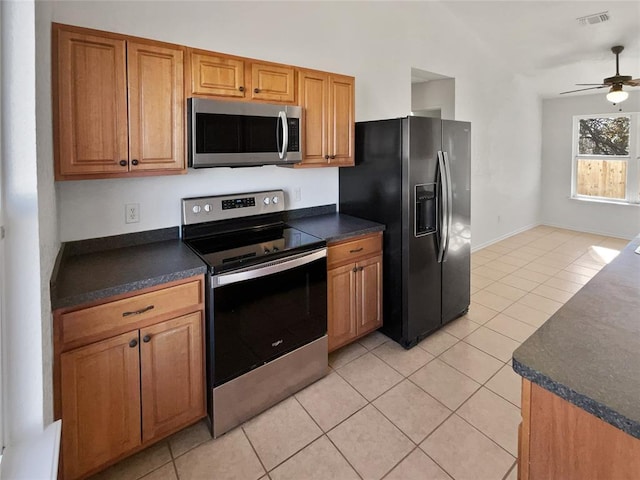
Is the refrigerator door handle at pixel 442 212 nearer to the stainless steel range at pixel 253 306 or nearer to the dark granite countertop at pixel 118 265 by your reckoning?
the stainless steel range at pixel 253 306

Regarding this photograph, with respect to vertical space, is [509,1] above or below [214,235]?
above

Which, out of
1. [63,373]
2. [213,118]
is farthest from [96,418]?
[213,118]

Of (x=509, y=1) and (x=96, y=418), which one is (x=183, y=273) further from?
(x=509, y=1)

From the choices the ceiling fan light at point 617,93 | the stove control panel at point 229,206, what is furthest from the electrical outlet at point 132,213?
the ceiling fan light at point 617,93

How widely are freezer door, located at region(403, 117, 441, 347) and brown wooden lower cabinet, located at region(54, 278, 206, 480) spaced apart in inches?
59.0

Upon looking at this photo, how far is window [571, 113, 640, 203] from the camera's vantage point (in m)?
5.83

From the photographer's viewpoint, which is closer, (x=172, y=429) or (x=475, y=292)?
(x=172, y=429)

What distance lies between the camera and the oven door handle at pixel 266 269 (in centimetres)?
179

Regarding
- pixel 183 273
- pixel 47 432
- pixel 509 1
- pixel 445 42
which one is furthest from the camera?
pixel 445 42

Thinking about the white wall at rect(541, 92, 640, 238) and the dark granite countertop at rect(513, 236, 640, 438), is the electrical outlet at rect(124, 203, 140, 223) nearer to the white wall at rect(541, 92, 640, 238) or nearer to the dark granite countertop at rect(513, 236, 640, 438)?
the dark granite countertop at rect(513, 236, 640, 438)

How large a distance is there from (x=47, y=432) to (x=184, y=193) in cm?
145

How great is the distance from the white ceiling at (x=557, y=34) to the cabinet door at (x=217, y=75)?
9.95 ft

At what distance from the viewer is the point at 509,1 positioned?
3602mm

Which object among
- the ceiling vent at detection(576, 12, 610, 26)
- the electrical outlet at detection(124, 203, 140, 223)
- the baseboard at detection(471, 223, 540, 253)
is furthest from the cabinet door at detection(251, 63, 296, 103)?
the baseboard at detection(471, 223, 540, 253)
